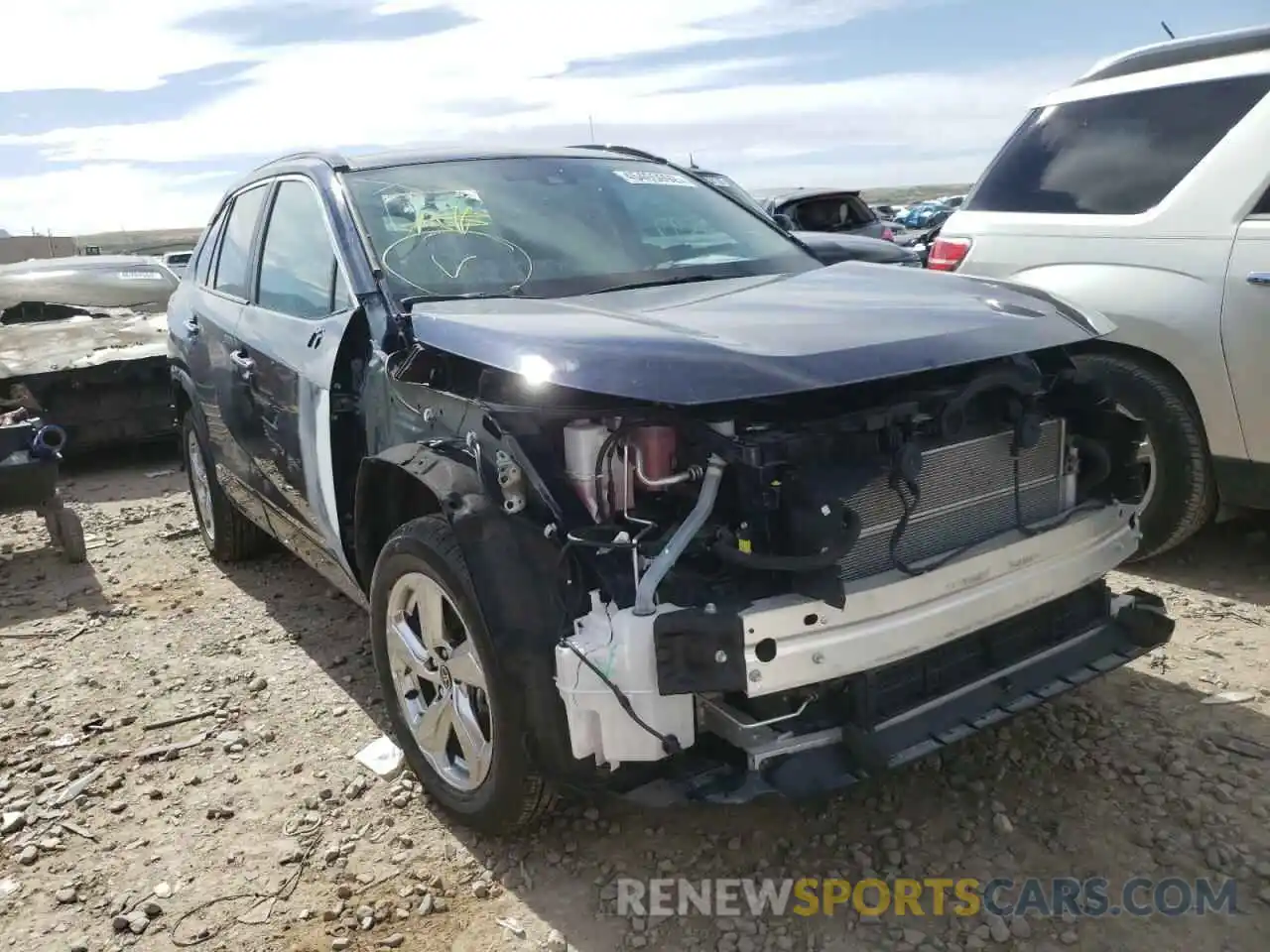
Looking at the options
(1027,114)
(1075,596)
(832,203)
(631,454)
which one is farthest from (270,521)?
(832,203)

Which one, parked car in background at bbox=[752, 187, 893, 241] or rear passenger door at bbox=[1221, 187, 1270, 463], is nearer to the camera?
rear passenger door at bbox=[1221, 187, 1270, 463]

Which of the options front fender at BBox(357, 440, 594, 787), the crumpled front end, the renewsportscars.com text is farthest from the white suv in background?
front fender at BBox(357, 440, 594, 787)

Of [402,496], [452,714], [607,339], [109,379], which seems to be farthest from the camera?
[109,379]

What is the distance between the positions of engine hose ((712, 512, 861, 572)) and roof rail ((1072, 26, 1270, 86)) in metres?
3.18

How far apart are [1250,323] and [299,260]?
3443mm

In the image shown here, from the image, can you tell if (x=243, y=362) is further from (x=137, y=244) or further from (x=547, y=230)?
(x=137, y=244)

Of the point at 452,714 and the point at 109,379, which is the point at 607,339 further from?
the point at 109,379

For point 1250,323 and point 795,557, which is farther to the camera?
point 1250,323

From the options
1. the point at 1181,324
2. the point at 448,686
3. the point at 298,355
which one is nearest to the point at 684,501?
the point at 448,686

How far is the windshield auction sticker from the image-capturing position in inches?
162

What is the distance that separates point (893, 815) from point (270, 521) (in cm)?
272

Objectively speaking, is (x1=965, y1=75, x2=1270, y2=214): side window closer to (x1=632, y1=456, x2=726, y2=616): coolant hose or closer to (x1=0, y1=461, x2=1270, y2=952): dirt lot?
(x1=0, y1=461, x2=1270, y2=952): dirt lot

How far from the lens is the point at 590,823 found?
3061 millimetres

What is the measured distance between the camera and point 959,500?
2.82 m
